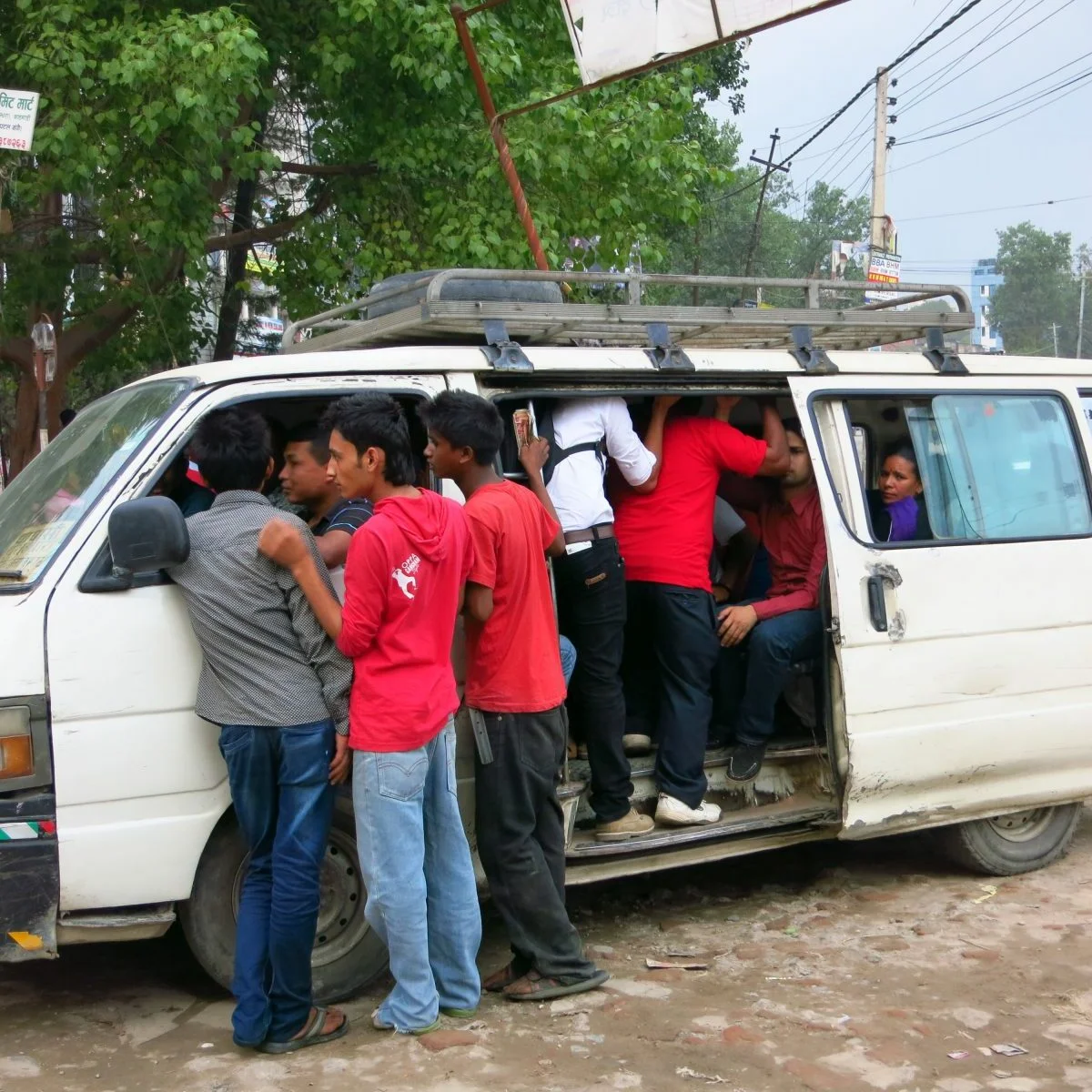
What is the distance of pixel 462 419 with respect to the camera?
4.05m

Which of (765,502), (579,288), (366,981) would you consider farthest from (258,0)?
(366,981)

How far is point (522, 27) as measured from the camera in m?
10.9

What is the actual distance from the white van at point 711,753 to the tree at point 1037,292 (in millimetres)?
88962

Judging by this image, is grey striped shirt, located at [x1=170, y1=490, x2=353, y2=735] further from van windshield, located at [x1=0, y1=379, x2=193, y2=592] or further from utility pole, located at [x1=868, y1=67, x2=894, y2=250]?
utility pole, located at [x1=868, y1=67, x2=894, y2=250]

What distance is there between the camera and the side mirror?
365cm

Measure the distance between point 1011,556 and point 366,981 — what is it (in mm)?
2977

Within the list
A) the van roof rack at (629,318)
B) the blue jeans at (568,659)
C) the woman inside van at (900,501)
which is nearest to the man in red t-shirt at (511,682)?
the blue jeans at (568,659)

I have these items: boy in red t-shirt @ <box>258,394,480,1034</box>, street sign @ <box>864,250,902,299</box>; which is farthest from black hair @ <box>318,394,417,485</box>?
street sign @ <box>864,250,902,299</box>

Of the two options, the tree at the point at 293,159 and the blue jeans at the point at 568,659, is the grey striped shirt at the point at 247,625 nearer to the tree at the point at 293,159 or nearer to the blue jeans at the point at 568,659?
the blue jeans at the point at 568,659

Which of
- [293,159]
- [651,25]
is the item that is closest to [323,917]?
[651,25]

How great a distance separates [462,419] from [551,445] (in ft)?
2.55

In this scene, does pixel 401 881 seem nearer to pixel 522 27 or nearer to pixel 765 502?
pixel 765 502

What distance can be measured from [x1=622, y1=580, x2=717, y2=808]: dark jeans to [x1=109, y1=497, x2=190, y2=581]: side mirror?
2032mm

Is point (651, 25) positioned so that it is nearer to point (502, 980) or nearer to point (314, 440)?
point (314, 440)
